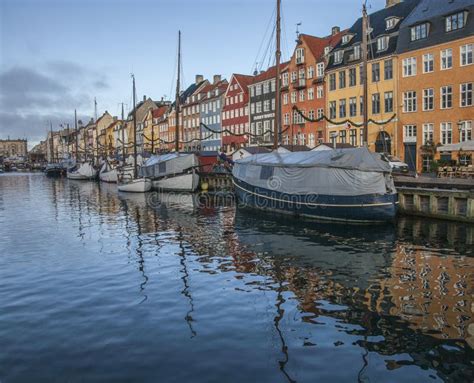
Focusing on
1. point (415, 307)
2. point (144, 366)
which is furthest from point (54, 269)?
point (415, 307)

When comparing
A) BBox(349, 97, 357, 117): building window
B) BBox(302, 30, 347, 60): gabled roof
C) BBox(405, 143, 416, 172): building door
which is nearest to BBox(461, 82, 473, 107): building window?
BBox(405, 143, 416, 172): building door

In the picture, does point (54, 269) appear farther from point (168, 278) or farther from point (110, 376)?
point (110, 376)

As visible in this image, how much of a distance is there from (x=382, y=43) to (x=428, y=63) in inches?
269

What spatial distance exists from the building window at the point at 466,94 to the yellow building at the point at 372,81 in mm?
6467

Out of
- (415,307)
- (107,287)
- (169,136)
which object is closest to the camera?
(415,307)

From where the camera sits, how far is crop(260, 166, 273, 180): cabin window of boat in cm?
3191

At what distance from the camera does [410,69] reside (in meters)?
49.6

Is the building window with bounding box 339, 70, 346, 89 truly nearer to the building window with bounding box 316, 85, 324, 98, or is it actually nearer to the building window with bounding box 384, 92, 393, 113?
the building window with bounding box 316, 85, 324, 98

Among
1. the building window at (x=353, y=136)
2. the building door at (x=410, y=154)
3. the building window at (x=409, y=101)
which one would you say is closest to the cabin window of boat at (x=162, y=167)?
the building window at (x=353, y=136)

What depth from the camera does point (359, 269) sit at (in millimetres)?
16438

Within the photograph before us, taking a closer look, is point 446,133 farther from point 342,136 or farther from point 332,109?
point 332,109

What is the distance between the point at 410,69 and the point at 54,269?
1726 inches

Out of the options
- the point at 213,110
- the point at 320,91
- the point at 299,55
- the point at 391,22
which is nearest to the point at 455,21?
the point at 391,22

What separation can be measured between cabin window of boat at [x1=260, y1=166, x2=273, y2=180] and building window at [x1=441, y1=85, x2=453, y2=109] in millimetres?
23809
